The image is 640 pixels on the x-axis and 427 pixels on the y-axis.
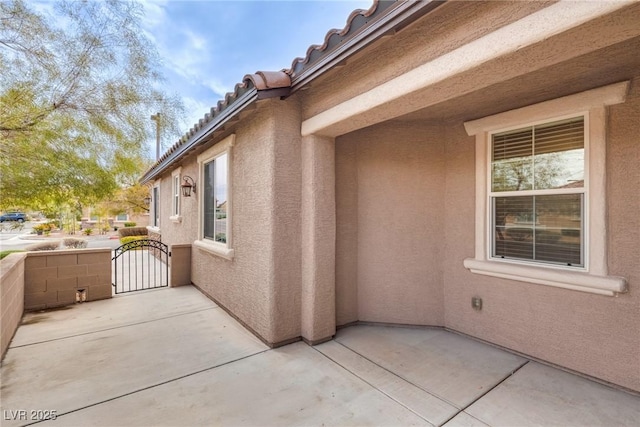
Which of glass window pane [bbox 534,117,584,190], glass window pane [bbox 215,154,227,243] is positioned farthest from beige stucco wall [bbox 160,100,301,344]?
glass window pane [bbox 534,117,584,190]

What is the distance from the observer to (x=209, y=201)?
6676 mm

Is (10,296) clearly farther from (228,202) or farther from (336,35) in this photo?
(336,35)

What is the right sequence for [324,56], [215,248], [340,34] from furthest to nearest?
[215,248] < [324,56] < [340,34]

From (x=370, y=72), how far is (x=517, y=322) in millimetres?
3790

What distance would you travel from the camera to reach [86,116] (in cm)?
537

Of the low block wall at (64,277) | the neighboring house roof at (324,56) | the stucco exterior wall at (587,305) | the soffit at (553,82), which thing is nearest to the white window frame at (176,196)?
the low block wall at (64,277)

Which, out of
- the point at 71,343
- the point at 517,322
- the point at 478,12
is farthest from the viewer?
the point at 71,343

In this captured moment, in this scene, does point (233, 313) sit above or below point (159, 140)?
below

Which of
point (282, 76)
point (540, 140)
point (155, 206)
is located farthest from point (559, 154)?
point (155, 206)

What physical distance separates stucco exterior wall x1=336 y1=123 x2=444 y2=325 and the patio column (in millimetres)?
458

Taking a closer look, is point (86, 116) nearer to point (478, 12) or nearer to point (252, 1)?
point (252, 1)

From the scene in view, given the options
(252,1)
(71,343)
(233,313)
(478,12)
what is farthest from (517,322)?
(252,1)

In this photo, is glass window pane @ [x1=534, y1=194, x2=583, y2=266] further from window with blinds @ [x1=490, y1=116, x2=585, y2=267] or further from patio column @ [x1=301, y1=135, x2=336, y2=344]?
patio column @ [x1=301, y1=135, x2=336, y2=344]

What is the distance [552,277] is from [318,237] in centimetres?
300
